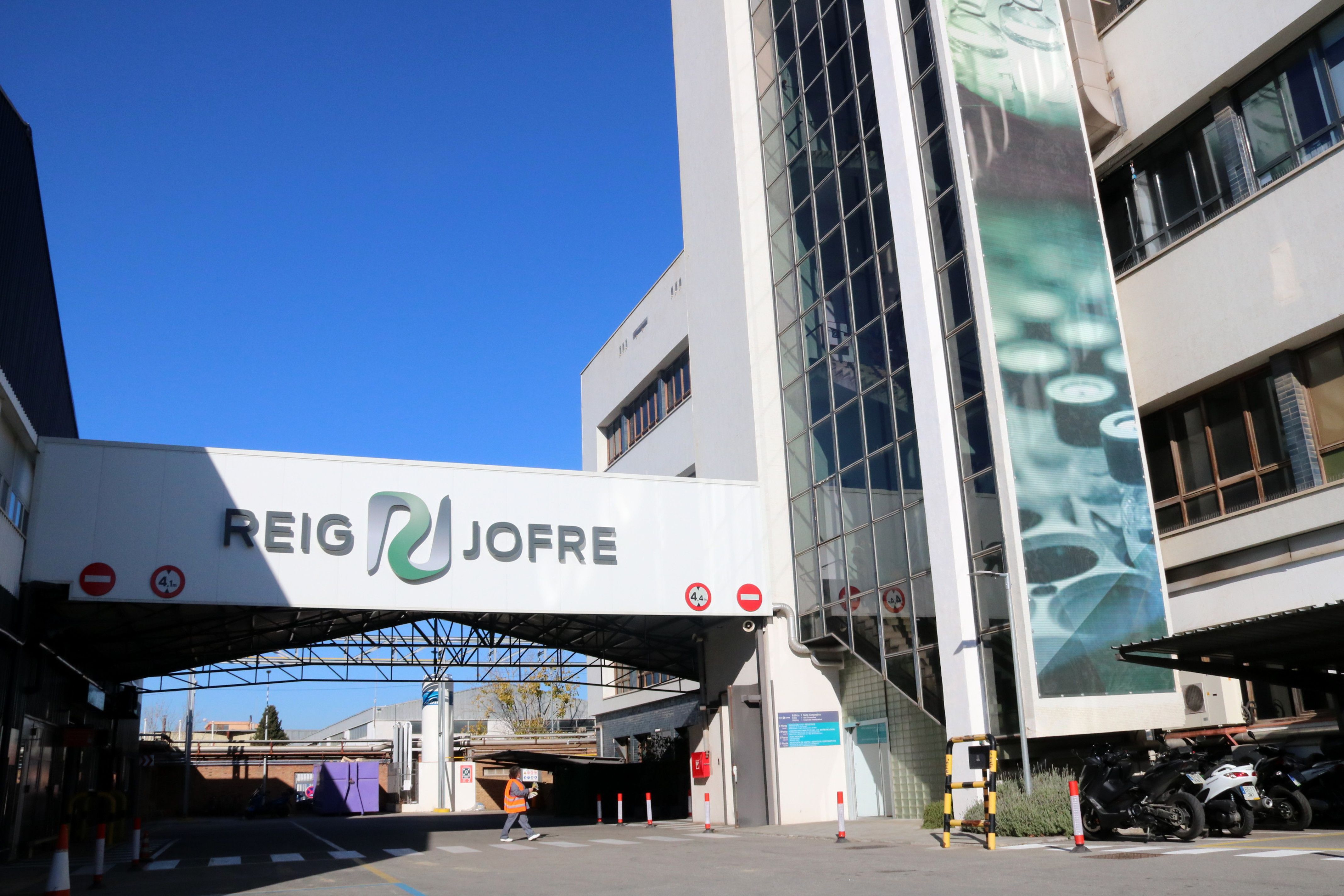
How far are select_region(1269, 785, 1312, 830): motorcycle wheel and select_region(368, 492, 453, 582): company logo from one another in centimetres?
1720

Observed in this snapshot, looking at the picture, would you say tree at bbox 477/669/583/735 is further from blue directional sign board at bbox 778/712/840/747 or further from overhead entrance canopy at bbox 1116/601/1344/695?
overhead entrance canopy at bbox 1116/601/1344/695

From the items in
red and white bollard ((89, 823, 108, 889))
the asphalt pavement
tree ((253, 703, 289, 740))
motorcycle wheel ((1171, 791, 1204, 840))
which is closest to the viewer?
the asphalt pavement

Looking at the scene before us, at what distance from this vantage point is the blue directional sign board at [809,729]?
26.8 meters

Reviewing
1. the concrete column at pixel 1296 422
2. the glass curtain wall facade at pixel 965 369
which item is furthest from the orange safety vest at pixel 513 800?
the concrete column at pixel 1296 422

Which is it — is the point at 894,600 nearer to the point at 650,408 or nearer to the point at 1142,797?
the point at 1142,797

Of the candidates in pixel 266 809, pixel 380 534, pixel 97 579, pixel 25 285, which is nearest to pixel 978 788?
pixel 380 534

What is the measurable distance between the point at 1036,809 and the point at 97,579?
1897cm

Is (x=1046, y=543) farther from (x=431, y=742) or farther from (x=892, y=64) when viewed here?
(x=431, y=742)

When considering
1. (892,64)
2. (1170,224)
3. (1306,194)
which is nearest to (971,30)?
(892,64)

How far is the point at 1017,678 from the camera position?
767 inches

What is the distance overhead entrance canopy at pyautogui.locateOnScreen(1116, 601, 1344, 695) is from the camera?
48.4 ft

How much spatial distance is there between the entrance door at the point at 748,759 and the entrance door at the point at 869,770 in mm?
2249

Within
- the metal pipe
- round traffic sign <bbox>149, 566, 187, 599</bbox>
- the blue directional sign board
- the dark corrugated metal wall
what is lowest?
the blue directional sign board

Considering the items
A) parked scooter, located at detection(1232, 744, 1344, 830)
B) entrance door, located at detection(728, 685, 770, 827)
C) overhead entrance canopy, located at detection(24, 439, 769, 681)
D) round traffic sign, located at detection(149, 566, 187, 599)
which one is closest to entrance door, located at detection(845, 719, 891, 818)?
entrance door, located at detection(728, 685, 770, 827)
